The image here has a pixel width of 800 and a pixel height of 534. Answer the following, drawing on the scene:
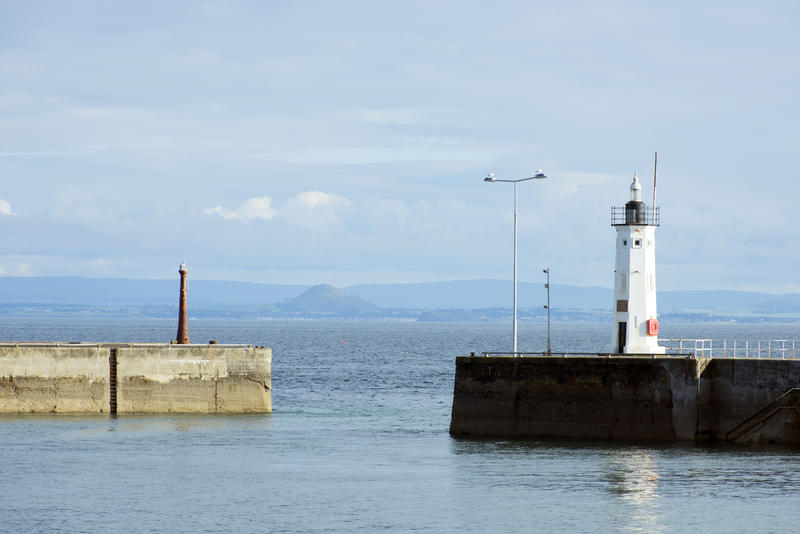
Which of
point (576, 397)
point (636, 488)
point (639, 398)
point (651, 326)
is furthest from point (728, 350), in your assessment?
point (636, 488)

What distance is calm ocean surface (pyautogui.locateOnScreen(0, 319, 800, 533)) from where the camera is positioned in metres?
33.6

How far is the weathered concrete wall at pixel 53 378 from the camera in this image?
174 feet

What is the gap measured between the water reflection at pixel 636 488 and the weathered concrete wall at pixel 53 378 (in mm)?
24243

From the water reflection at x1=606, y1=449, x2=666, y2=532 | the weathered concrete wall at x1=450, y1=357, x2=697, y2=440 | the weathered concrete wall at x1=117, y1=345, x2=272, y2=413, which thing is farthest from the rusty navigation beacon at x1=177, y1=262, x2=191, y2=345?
the water reflection at x1=606, y1=449, x2=666, y2=532

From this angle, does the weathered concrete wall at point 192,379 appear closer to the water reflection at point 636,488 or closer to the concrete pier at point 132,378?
the concrete pier at point 132,378

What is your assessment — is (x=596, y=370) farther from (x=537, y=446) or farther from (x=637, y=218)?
(x=637, y=218)

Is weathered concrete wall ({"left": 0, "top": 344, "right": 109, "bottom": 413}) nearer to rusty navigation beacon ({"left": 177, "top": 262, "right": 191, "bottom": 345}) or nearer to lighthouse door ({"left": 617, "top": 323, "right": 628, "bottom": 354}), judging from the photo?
rusty navigation beacon ({"left": 177, "top": 262, "right": 191, "bottom": 345})

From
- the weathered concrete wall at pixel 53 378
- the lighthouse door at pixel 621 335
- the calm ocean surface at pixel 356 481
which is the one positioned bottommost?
the calm ocean surface at pixel 356 481

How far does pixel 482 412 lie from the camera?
46250 mm

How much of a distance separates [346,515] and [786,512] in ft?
40.9

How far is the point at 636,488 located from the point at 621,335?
475 inches

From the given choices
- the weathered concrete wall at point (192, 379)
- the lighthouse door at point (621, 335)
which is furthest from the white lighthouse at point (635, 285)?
the weathered concrete wall at point (192, 379)

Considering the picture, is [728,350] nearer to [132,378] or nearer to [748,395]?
[748,395]

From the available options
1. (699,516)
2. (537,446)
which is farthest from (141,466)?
(699,516)
